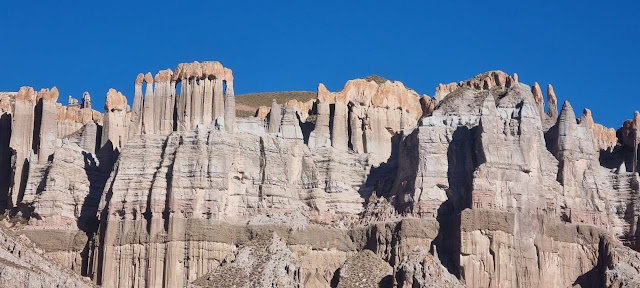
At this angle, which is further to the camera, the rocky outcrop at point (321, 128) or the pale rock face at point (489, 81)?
the rocky outcrop at point (321, 128)

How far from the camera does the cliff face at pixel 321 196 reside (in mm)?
135625

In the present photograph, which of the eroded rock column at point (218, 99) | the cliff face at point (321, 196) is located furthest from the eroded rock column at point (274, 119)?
the eroded rock column at point (218, 99)

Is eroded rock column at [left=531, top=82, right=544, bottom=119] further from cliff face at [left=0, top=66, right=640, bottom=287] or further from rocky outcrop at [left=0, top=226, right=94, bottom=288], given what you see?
rocky outcrop at [left=0, top=226, right=94, bottom=288]

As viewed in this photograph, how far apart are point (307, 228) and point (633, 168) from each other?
26.8 meters

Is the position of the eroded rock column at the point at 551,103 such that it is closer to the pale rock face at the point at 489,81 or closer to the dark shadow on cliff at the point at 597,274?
the pale rock face at the point at 489,81

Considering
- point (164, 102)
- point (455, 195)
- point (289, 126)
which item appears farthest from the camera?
point (164, 102)

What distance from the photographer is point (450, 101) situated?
483ft

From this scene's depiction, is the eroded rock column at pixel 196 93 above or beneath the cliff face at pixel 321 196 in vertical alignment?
above

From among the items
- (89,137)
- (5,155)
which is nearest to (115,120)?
(89,137)

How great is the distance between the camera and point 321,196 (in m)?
145

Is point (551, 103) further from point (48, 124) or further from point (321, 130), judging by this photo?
point (48, 124)

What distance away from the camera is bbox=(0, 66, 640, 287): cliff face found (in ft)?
445

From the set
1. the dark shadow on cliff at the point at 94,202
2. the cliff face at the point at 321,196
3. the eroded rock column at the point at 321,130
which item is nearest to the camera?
the cliff face at the point at 321,196

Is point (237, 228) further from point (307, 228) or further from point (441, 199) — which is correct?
point (441, 199)
